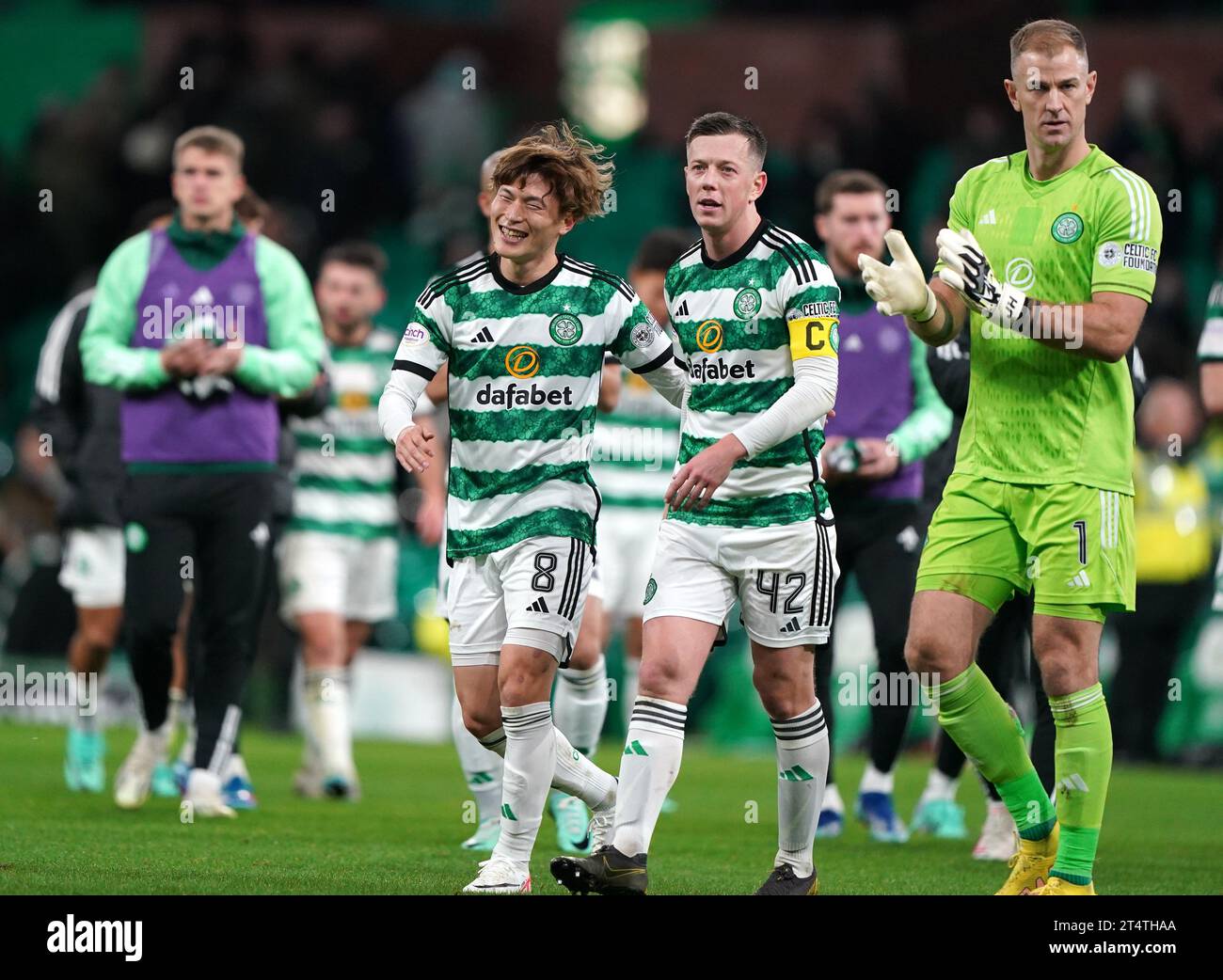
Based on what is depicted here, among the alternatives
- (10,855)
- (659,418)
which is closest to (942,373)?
(659,418)

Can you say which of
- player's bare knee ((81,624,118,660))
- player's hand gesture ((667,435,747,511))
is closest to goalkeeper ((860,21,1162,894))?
player's hand gesture ((667,435,747,511))

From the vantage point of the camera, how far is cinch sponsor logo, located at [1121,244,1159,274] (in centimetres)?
609

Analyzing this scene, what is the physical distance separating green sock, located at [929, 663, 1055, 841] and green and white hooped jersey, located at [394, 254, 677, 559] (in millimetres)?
1275

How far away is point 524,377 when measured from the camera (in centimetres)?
641

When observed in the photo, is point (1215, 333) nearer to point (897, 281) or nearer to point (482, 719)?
point (897, 281)

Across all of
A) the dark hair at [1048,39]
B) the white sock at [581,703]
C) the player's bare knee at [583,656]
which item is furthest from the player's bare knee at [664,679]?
the dark hair at [1048,39]

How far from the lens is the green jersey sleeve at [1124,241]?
608 cm

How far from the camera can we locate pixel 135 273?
871cm

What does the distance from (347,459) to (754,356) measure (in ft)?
15.0

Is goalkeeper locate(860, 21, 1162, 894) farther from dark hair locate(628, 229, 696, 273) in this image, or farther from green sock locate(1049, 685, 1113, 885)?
dark hair locate(628, 229, 696, 273)

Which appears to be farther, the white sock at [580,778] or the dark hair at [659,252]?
the dark hair at [659,252]

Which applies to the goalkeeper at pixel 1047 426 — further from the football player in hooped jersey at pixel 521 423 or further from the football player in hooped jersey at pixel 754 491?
the football player in hooped jersey at pixel 521 423

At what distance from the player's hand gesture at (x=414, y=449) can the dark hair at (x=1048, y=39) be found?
2123 millimetres
